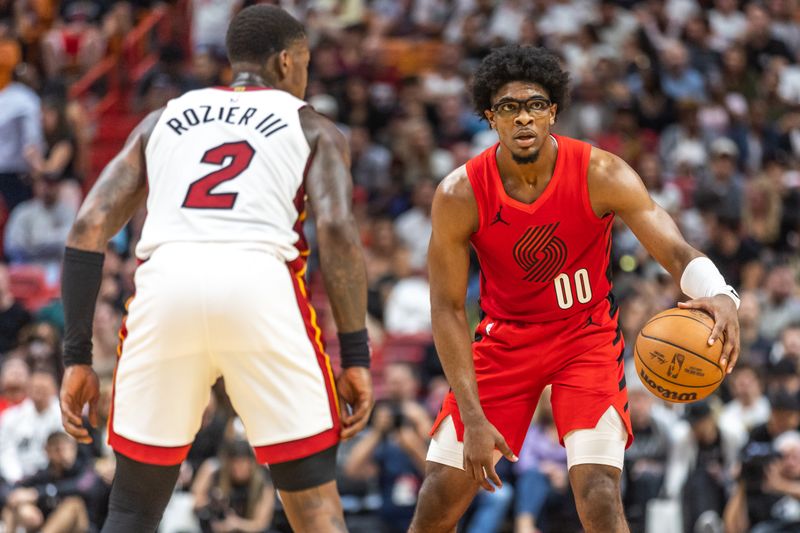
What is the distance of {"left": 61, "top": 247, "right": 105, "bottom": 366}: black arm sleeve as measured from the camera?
15.0ft

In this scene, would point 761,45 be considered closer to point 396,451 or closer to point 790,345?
point 790,345

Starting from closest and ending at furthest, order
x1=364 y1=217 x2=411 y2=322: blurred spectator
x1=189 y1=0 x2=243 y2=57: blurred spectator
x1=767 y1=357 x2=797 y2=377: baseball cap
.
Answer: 1. x1=767 y1=357 x2=797 y2=377: baseball cap
2. x1=364 y1=217 x2=411 y2=322: blurred spectator
3. x1=189 y1=0 x2=243 y2=57: blurred spectator

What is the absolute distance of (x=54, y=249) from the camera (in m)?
12.5

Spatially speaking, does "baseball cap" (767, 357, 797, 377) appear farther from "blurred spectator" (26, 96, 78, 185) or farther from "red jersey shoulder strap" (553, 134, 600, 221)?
"blurred spectator" (26, 96, 78, 185)

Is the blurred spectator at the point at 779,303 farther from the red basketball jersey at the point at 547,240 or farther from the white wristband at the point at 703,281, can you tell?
the white wristband at the point at 703,281

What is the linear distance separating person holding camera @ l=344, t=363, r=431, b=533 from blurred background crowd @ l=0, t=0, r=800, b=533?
0.02 meters

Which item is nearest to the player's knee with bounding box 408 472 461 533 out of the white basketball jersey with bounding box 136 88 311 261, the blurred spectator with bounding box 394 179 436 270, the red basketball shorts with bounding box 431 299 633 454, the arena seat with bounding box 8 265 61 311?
the red basketball shorts with bounding box 431 299 633 454

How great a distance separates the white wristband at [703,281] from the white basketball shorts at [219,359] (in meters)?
1.53

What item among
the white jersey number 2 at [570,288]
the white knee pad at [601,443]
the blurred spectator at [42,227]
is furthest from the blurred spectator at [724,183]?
the white knee pad at [601,443]

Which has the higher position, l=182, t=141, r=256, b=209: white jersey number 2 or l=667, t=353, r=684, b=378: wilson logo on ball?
l=182, t=141, r=256, b=209: white jersey number 2

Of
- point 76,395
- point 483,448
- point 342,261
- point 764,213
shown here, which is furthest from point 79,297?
point 764,213

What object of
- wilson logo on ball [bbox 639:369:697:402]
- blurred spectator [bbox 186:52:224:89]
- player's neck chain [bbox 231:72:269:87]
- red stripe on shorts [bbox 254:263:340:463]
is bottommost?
blurred spectator [bbox 186:52:224:89]

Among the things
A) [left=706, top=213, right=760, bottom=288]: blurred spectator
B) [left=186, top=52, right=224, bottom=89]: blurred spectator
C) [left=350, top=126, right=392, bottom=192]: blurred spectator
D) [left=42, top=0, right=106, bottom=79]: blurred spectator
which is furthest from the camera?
[left=42, top=0, right=106, bottom=79]: blurred spectator

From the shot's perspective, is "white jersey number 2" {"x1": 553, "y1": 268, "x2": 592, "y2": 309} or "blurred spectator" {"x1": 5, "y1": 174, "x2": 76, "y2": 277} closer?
"white jersey number 2" {"x1": 553, "y1": 268, "x2": 592, "y2": 309}
